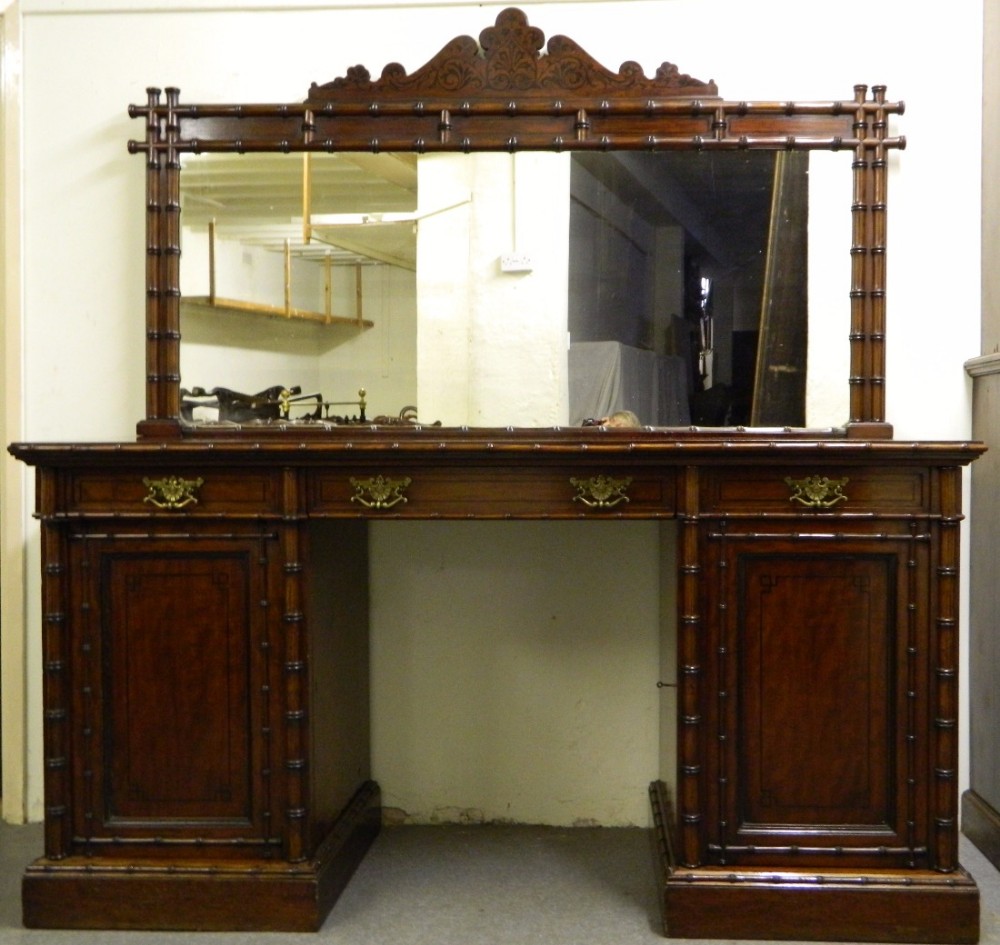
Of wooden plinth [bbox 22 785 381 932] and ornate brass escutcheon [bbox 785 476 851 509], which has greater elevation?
ornate brass escutcheon [bbox 785 476 851 509]

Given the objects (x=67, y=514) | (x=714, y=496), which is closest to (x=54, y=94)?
(x=67, y=514)

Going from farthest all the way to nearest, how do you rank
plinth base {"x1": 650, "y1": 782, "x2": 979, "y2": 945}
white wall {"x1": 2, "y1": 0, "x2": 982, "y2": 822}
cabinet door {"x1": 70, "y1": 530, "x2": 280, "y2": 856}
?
white wall {"x1": 2, "y1": 0, "x2": 982, "y2": 822} < cabinet door {"x1": 70, "y1": 530, "x2": 280, "y2": 856} < plinth base {"x1": 650, "y1": 782, "x2": 979, "y2": 945}

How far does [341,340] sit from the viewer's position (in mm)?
2598

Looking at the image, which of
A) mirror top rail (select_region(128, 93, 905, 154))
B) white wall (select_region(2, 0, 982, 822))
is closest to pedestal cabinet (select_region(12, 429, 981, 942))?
white wall (select_region(2, 0, 982, 822))

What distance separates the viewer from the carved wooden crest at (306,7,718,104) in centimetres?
258

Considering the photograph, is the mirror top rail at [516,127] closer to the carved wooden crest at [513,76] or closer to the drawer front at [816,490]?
the carved wooden crest at [513,76]

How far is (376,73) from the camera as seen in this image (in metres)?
2.71

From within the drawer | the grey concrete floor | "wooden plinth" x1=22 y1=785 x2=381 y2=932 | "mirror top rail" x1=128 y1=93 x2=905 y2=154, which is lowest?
the grey concrete floor

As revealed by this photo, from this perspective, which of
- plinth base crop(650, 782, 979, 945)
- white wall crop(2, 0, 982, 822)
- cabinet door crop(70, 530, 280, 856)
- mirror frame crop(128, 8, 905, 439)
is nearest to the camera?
plinth base crop(650, 782, 979, 945)

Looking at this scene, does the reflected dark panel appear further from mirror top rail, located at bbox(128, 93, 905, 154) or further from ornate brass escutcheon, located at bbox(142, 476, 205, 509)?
ornate brass escutcheon, located at bbox(142, 476, 205, 509)

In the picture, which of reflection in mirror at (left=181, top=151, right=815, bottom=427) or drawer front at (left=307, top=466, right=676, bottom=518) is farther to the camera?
reflection in mirror at (left=181, top=151, right=815, bottom=427)

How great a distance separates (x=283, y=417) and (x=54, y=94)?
1.06 metres

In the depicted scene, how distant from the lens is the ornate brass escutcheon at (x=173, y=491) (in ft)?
7.30

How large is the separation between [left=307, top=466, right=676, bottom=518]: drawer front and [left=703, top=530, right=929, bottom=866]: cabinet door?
0.18m
